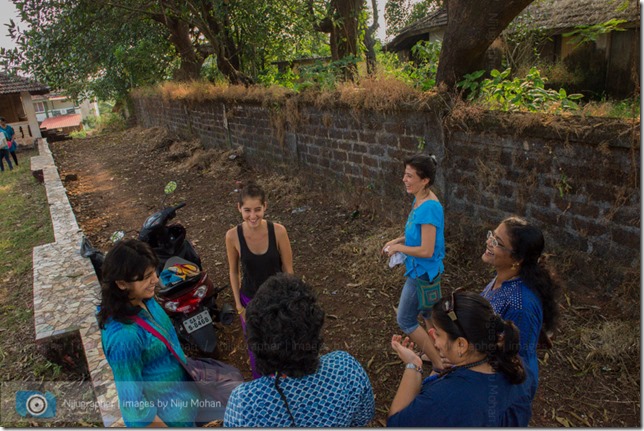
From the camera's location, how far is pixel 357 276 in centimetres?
514

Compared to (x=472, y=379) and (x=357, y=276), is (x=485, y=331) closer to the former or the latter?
(x=472, y=379)

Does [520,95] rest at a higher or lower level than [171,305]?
higher

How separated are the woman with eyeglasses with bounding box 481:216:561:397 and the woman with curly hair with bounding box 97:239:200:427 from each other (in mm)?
1760

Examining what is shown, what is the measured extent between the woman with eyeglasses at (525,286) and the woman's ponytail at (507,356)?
41 cm

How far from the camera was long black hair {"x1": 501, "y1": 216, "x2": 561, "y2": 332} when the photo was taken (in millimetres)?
2254

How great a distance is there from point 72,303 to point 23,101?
833 inches

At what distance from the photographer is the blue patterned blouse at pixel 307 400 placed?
1652 millimetres

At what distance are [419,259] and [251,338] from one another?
5.42 feet

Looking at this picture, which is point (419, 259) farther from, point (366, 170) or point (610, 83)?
point (610, 83)

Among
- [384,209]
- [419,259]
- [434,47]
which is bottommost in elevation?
[384,209]

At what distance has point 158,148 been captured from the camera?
47.2ft

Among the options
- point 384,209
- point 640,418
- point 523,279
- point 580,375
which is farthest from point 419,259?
point 384,209

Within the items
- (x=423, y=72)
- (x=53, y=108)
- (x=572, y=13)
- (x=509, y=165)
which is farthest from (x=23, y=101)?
(x=53, y=108)

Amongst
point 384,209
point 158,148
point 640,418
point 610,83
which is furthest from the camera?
point 158,148
